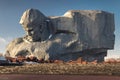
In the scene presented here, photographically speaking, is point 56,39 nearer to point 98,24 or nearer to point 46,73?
point 98,24

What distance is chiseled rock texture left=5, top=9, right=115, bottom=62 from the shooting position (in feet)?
78.3

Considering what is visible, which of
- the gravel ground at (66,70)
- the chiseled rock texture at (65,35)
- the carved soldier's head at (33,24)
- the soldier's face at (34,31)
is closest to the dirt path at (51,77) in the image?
the gravel ground at (66,70)

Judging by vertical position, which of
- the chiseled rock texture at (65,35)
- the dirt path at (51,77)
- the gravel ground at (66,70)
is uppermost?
the chiseled rock texture at (65,35)

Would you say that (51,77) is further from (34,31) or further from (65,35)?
(65,35)

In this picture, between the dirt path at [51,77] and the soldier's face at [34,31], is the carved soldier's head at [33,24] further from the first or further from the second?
the dirt path at [51,77]

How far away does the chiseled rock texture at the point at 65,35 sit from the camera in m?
23.9

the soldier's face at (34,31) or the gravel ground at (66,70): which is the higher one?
the soldier's face at (34,31)

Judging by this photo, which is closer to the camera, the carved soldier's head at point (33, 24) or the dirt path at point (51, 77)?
the dirt path at point (51, 77)

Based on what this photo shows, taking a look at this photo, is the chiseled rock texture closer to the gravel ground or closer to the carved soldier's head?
the carved soldier's head

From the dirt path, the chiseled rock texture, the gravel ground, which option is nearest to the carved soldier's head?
the chiseled rock texture

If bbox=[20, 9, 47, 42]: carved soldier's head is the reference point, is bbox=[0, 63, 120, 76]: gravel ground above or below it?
below

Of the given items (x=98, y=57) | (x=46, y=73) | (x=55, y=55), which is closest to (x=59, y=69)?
(x=46, y=73)

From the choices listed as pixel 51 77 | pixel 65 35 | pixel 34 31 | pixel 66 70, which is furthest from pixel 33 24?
pixel 51 77

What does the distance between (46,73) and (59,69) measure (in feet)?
1.03
